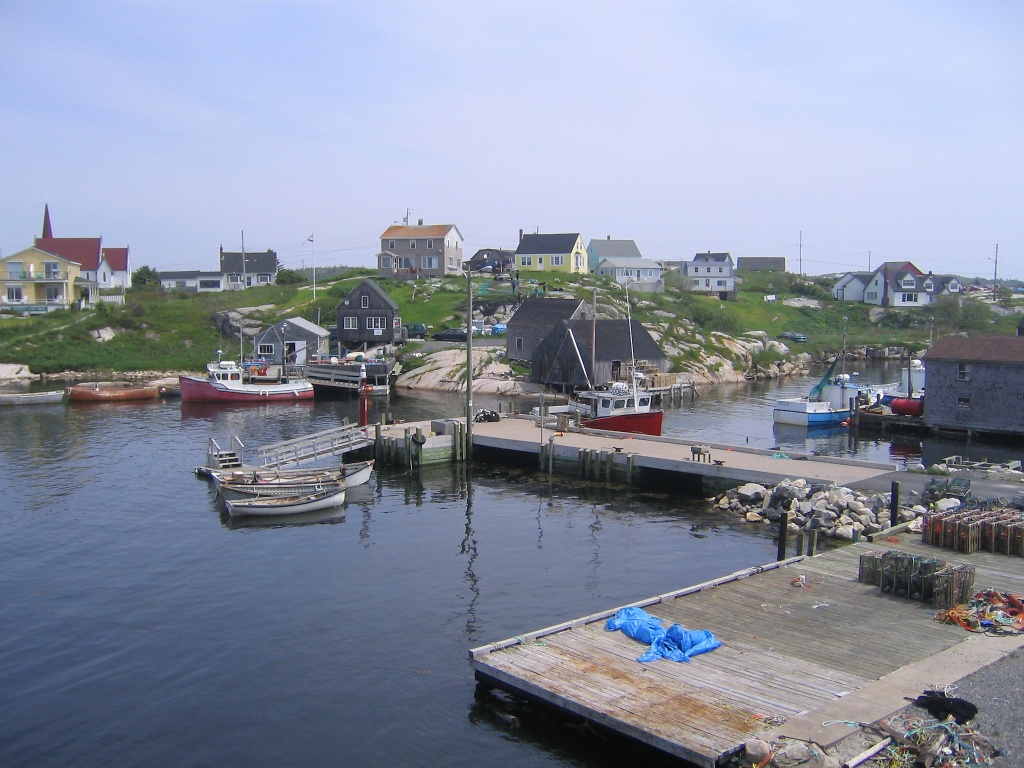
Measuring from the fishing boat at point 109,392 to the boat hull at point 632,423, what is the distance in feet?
130

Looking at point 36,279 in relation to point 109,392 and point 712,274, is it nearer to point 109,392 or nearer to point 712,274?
point 109,392

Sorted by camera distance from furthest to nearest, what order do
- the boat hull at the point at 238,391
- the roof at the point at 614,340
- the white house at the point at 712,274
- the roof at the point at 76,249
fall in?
the white house at the point at 712,274 < the roof at the point at 76,249 < the roof at the point at 614,340 < the boat hull at the point at 238,391

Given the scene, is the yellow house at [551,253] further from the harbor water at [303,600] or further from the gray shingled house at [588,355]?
the harbor water at [303,600]

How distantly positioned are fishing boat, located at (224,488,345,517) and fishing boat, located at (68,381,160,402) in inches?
1539

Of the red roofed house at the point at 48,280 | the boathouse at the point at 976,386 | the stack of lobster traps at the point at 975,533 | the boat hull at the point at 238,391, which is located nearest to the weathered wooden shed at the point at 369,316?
the boat hull at the point at 238,391

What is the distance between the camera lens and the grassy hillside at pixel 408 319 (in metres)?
88.8

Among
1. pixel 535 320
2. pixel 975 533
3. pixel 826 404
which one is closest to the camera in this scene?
pixel 975 533

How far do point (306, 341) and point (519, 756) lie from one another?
237 ft

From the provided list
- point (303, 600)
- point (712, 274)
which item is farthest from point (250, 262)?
point (303, 600)

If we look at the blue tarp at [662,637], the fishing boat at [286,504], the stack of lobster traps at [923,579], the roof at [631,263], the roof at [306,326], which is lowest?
the fishing boat at [286,504]

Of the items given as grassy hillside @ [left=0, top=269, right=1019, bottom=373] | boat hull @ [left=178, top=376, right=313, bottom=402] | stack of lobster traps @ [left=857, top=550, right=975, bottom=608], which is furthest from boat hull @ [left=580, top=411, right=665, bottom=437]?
grassy hillside @ [left=0, top=269, right=1019, bottom=373]

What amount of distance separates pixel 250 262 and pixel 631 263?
5642 centimetres

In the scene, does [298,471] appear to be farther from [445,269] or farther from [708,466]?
[445,269]

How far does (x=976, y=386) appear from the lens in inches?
2188
